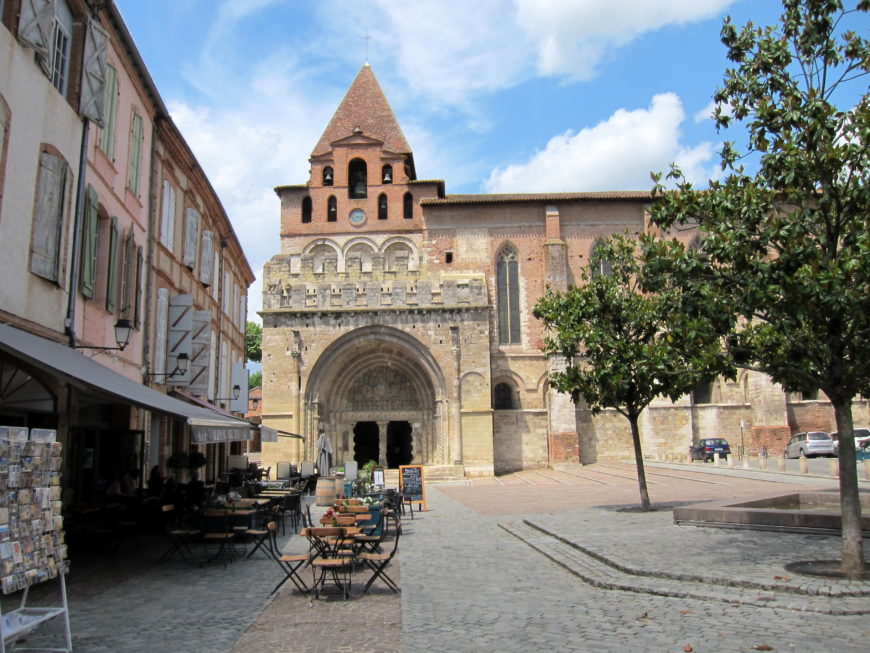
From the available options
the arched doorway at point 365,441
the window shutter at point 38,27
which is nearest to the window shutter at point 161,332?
the window shutter at point 38,27

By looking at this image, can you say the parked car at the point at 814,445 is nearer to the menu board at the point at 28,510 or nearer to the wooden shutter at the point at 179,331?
the wooden shutter at the point at 179,331

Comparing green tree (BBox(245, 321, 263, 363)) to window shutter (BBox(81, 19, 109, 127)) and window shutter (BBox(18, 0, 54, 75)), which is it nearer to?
window shutter (BBox(81, 19, 109, 127))

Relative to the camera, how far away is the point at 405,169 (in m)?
36.1

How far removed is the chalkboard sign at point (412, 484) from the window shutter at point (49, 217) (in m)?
9.44

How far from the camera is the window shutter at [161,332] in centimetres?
1546

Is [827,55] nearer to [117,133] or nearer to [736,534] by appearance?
[736,534]

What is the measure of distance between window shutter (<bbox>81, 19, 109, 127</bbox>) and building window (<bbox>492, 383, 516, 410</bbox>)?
2326 cm

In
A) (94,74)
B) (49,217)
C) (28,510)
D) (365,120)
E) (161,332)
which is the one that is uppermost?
(365,120)

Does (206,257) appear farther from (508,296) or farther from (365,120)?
(365,120)

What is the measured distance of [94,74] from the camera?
11094 mm

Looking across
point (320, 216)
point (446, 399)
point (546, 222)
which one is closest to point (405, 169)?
point (320, 216)

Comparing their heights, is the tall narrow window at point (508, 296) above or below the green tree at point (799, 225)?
above

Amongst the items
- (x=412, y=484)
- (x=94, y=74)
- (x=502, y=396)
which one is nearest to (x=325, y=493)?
(x=412, y=484)

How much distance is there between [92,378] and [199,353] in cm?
901
